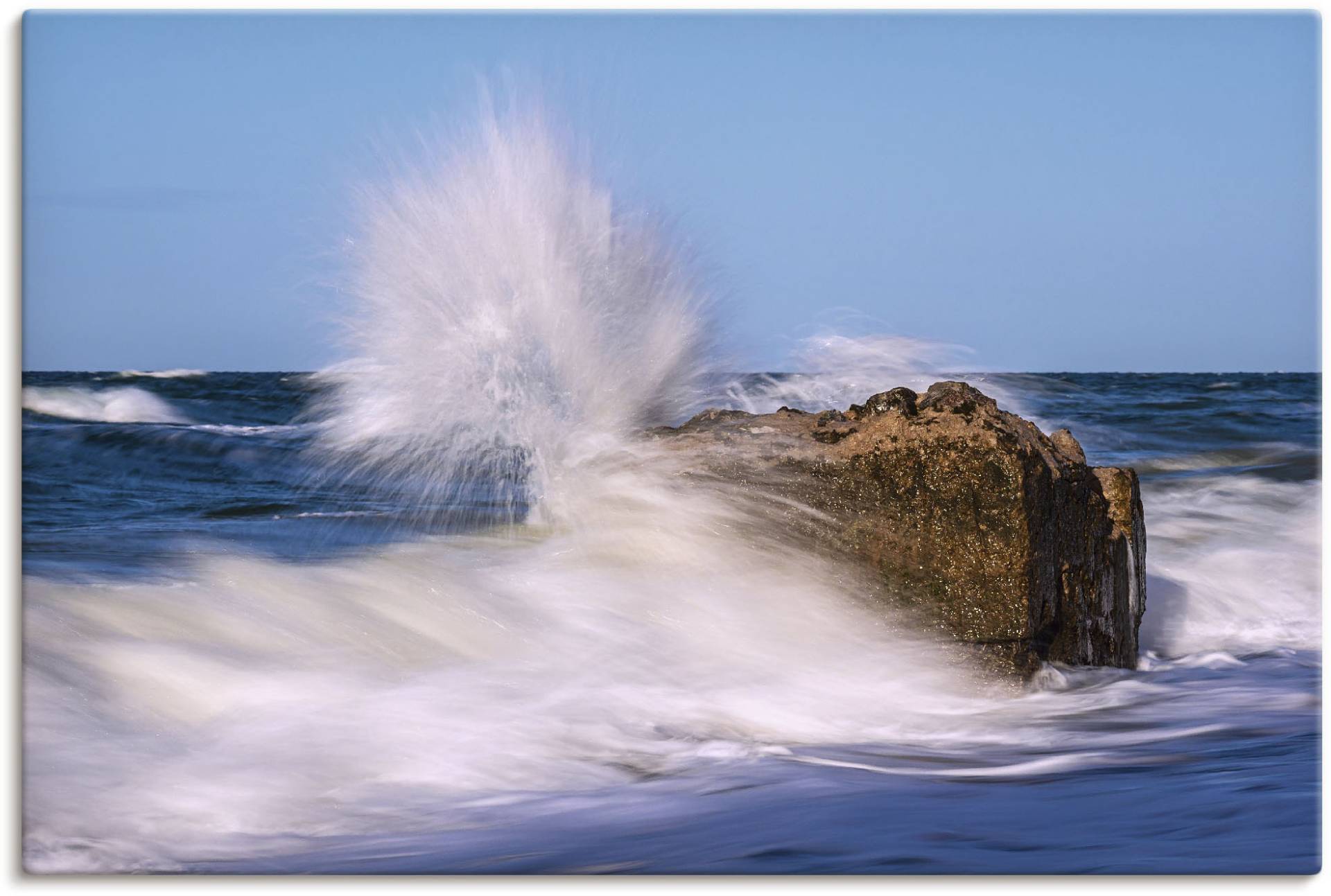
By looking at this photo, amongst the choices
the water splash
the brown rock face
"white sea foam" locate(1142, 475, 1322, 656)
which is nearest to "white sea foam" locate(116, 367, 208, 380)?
the water splash

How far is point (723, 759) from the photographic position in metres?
3.01

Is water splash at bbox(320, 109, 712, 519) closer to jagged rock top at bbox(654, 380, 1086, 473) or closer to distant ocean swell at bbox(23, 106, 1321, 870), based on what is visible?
distant ocean swell at bbox(23, 106, 1321, 870)

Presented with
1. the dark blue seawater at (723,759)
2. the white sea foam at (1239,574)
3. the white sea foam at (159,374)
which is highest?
the white sea foam at (159,374)

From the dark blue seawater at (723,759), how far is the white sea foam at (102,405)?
0.03m

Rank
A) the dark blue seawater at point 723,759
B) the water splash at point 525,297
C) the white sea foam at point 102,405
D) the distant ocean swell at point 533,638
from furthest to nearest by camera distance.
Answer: the water splash at point 525,297, the white sea foam at point 102,405, the distant ocean swell at point 533,638, the dark blue seawater at point 723,759

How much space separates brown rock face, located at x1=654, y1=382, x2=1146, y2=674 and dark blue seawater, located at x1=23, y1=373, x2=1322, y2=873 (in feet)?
0.75

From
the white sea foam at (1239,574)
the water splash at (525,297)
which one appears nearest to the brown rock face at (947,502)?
the water splash at (525,297)

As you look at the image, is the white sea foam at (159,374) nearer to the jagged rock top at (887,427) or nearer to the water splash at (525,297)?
the water splash at (525,297)

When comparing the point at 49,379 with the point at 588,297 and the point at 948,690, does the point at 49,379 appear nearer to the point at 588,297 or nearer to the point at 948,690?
the point at 588,297

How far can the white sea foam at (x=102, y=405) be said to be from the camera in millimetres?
3547

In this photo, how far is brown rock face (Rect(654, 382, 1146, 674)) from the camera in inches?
129

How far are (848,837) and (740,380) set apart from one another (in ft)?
5.04

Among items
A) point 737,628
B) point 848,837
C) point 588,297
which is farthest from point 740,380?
point 848,837

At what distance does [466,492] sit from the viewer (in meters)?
4.09
